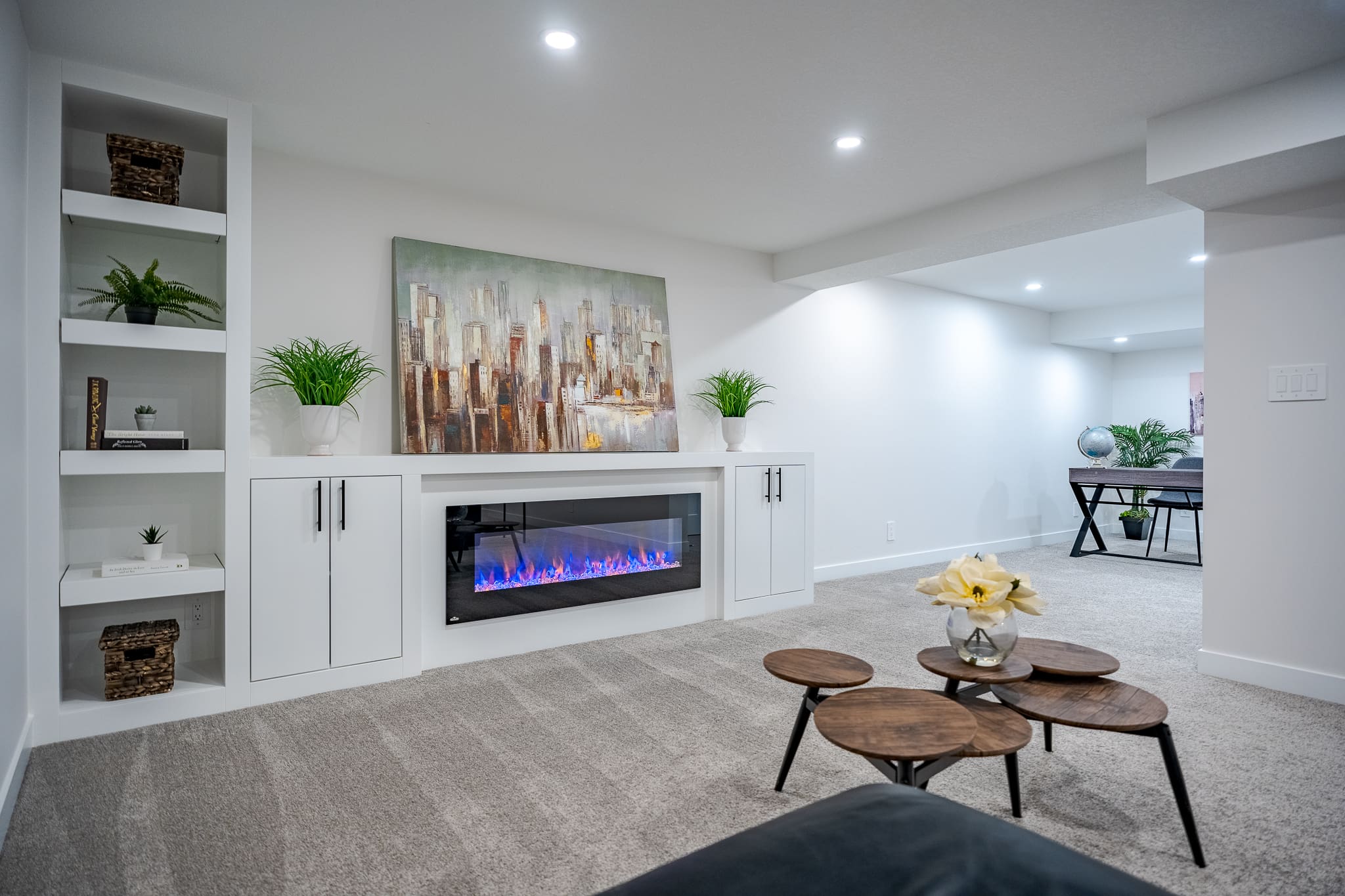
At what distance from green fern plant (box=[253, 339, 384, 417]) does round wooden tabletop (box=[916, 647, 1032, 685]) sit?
256cm

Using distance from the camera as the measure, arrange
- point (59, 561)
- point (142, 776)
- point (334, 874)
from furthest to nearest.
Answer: point (59, 561) < point (142, 776) < point (334, 874)

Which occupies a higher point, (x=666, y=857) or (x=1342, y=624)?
(x=1342, y=624)

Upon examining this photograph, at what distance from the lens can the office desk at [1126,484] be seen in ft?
19.5

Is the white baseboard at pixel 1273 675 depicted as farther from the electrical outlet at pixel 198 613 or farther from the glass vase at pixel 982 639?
the electrical outlet at pixel 198 613

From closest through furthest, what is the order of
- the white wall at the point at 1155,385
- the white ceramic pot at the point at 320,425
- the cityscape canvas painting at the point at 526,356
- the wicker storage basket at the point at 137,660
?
the wicker storage basket at the point at 137,660
the white ceramic pot at the point at 320,425
the cityscape canvas painting at the point at 526,356
the white wall at the point at 1155,385

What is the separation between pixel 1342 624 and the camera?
9.75 feet

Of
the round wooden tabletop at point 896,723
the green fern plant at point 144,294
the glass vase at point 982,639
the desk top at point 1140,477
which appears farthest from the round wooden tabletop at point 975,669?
the desk top at point 1140,477

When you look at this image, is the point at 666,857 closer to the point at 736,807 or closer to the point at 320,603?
the point at 736,807

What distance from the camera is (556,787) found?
2234mm

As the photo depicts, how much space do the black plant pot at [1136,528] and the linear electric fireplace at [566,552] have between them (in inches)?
218

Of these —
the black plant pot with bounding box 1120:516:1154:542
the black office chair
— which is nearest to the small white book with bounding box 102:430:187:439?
the black office chair

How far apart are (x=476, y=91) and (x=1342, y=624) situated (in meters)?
3.96

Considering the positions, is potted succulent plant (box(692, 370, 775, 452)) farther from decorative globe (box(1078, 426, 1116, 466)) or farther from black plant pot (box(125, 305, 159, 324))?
decorative globe (box(1078, 426, 1116, 466))

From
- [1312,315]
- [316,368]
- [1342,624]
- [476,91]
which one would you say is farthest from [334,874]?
[1312,315]
